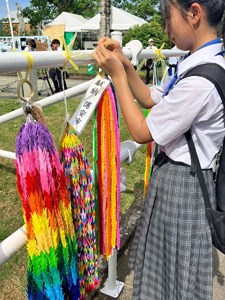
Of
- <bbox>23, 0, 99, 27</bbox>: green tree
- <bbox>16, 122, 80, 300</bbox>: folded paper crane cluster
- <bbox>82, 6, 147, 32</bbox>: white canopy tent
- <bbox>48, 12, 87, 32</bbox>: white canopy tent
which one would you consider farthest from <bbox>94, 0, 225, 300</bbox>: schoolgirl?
<bbox>23, 0, 99, 27</bbox>: green tree

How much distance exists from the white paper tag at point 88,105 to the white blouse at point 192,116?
8.4 inches

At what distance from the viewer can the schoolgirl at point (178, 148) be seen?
0.83 meters

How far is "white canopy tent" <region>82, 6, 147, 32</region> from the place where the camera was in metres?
16.7

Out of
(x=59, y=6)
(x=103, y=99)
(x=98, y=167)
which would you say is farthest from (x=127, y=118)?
(x=59, y=6)

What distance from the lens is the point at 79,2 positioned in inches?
971

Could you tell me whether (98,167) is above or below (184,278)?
above

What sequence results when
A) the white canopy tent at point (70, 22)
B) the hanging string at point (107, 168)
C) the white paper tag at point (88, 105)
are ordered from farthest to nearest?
the white canopy tent at point (70, 22) → the hanging string at point (107, 168) → the white paper tag at point (88, 105)

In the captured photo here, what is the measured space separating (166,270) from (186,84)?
0.79 metres

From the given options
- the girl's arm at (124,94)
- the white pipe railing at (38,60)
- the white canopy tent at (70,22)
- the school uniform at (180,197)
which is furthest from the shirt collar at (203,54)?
the white canopy tent at (70,22)

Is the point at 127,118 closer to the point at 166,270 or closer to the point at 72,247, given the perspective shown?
the point at 72,247

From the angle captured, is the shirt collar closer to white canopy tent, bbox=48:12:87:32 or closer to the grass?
the grass

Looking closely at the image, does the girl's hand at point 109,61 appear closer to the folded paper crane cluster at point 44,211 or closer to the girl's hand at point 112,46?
the girl's hand at point 112,46

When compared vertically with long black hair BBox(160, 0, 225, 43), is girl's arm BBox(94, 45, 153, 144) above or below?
below

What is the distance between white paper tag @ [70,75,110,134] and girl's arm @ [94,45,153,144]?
7 centimetres
